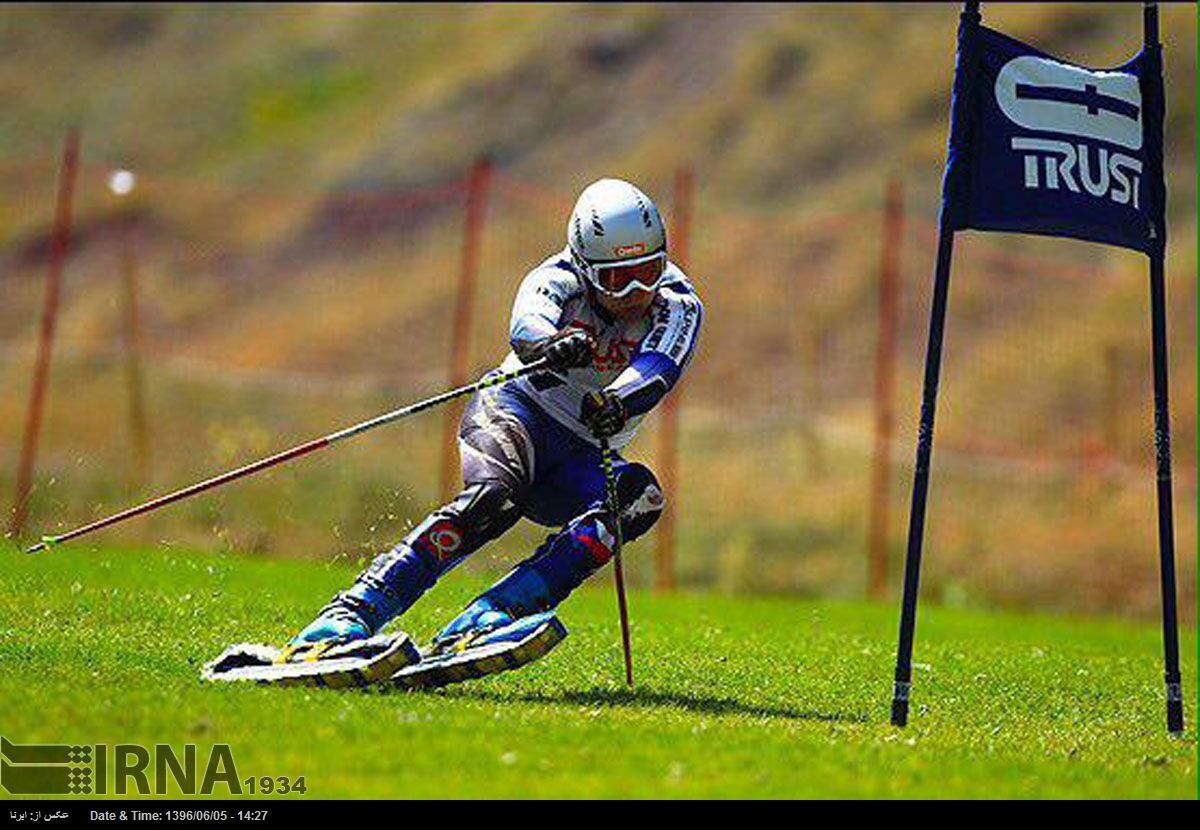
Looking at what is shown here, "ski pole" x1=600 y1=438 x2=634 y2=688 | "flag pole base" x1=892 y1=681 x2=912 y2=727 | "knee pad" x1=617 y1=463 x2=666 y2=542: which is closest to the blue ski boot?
"ski pole" x1=600 y1=438 x2=634 y2=688

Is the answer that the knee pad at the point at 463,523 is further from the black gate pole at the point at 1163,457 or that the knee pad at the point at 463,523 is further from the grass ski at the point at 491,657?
the black gate pole at the point at 1163,457

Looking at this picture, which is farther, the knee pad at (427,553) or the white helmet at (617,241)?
the white helmet at (617,241)

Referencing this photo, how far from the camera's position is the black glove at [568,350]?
11.2 m

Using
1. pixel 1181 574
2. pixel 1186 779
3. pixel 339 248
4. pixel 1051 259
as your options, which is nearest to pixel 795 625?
pixel 1186 779

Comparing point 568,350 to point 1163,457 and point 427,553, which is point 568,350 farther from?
point 1163,457

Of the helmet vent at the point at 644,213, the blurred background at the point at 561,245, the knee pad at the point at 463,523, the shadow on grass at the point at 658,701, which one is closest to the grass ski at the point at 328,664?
the shadow on grass at the point at 658,701

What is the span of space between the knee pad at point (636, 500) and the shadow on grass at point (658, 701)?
2.44 ft

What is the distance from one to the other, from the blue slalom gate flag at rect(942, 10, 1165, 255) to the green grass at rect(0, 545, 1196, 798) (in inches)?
85.4

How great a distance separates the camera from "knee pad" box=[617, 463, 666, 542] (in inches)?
463

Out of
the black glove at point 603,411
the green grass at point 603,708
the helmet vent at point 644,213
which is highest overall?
the helmet vent at point 644,213

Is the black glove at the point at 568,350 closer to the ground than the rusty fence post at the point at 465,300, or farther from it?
closer to the ground

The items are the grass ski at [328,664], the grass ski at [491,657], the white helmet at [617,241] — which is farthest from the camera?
the white helmet at [617,241]

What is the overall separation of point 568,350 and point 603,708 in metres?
1.56

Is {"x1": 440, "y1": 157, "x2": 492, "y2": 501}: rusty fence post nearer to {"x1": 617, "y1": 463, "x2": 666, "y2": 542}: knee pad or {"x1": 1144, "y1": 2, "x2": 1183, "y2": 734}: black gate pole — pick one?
{"x1": 617, "y1": 463, "x2": 666, "y2": 542}: knee pad
